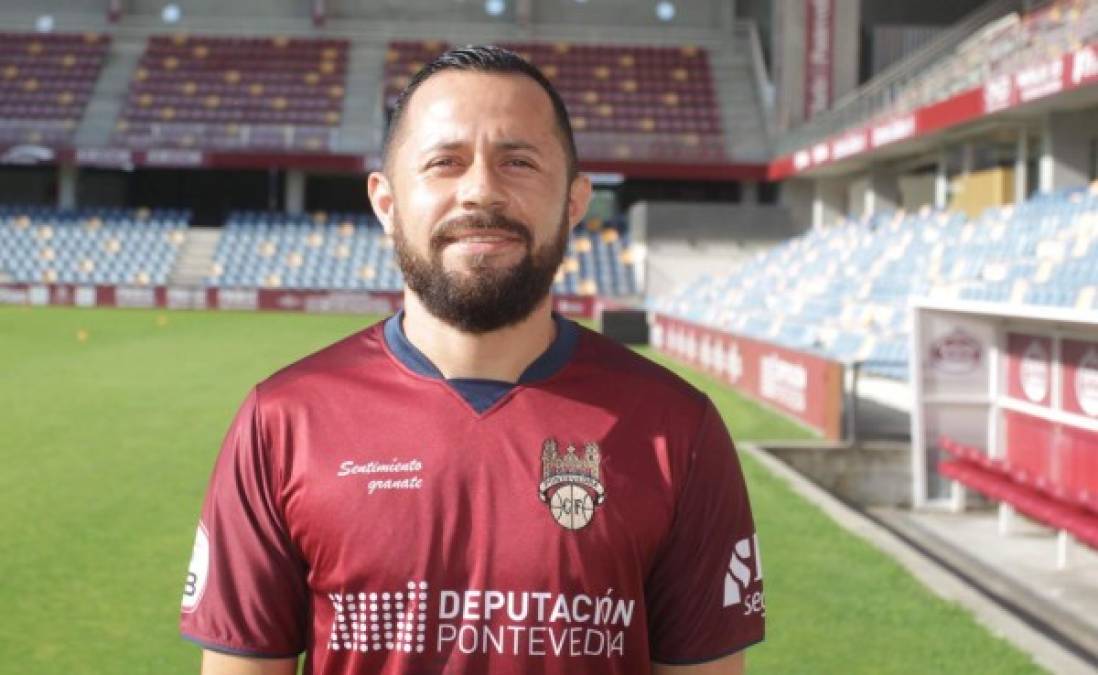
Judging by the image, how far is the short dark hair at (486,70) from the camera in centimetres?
212

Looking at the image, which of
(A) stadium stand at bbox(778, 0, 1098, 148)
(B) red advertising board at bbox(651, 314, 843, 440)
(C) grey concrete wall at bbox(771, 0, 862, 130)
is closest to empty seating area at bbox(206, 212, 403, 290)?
(C) grey concrete wall at bbox(771, 0, 862, 130)

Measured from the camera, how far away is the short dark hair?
212 cm

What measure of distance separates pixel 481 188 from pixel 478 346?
Answer: 0.28 metres

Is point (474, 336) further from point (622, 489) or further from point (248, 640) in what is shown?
point (248, 640)

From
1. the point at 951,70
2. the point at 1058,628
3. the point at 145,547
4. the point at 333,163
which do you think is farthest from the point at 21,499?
the point at 333,163

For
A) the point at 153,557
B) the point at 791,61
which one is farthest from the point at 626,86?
the point at 153,557

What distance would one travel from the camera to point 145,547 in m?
7.88

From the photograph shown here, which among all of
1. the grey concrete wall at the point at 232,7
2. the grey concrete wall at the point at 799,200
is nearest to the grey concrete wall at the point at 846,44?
the grey concrete wall at the point at 799,200

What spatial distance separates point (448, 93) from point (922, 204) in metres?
31.2

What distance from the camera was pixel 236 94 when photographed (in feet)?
155

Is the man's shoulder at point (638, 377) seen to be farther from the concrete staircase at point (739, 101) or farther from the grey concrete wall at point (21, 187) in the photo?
the grey concrete wall at point (21, 187)

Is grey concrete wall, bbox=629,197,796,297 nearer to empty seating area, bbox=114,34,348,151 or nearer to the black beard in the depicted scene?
empty seating area, bbox=114,34,348,151

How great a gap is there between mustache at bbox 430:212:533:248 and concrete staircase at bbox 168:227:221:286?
3988 centimetres

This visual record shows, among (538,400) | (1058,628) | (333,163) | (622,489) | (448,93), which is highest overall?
(333,163)
